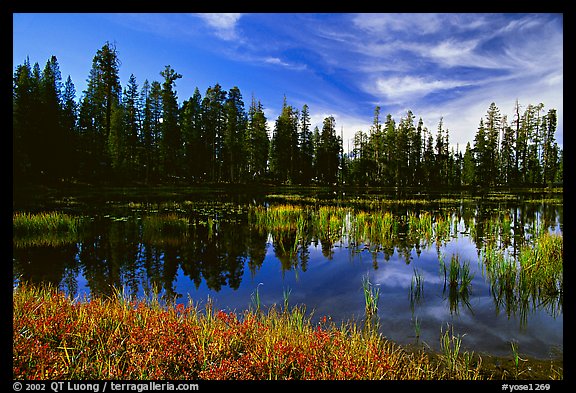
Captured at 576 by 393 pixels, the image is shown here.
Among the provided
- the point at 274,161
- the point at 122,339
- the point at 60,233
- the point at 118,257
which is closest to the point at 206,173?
the point at 274,161

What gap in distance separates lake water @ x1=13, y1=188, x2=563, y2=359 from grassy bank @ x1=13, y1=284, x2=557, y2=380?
1.71 metres

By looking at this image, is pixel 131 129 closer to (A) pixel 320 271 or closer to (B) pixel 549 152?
(A) pixel 320 271

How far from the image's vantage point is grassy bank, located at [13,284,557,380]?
132 inches

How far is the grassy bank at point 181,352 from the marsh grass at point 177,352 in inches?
0.5

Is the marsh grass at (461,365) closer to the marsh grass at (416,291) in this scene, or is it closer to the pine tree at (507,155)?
the marsh grass at (416,291)

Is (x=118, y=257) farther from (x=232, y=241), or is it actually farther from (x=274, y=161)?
(x=274, y=161)

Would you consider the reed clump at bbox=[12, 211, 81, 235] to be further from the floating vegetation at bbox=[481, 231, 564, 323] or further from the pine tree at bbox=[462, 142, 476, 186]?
the pine tree at bbox=[462, 142, 476, 186]

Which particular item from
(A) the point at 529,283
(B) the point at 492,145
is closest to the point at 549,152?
(B) the point at 492,145

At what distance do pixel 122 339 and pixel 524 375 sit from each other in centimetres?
616

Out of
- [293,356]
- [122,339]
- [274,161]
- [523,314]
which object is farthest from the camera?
[274,161]

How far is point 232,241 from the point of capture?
14.2 meters

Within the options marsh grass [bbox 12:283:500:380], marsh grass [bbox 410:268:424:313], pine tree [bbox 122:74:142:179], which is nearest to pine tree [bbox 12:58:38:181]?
pine tree [bbox 122:74:142:179]

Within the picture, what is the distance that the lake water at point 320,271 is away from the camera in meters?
6.22

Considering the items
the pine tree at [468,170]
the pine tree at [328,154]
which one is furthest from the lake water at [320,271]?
the pine tree at [468,170]
